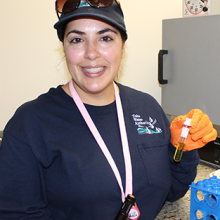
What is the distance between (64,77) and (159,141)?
2.58 feet

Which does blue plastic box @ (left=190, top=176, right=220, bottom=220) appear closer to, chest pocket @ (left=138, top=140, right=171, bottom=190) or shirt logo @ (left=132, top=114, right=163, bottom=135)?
chest pocket @ (left=138, top=140, right=171, bottom=190)

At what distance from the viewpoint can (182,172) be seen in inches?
43.3

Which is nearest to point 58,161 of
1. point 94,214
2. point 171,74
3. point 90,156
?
point 90,156

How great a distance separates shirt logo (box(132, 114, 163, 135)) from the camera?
106 centimetres

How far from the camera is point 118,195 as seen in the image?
0.91 metres

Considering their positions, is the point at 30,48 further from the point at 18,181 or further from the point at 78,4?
the point at 18,181

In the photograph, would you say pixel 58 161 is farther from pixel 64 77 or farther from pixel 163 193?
pixel 64 77

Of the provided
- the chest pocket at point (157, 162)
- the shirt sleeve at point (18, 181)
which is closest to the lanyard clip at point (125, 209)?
the chest pocket at point (157, 162)

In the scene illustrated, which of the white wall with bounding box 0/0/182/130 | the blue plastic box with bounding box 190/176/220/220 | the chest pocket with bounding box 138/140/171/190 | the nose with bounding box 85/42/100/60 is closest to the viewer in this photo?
the blue plastic box with bounding box 190/176/220/220

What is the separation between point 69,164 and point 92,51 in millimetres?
408

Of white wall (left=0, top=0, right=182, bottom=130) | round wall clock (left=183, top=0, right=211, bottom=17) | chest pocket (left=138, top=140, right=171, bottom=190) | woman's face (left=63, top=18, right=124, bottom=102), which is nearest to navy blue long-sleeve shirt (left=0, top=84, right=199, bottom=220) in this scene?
chest pocket (left=138, top=140, right=171, bottom=190)

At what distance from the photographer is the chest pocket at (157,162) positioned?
100cm

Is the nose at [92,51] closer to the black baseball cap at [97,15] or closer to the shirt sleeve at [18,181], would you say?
the black baseball cap at [97,15]

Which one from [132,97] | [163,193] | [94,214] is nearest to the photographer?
[94,214]
